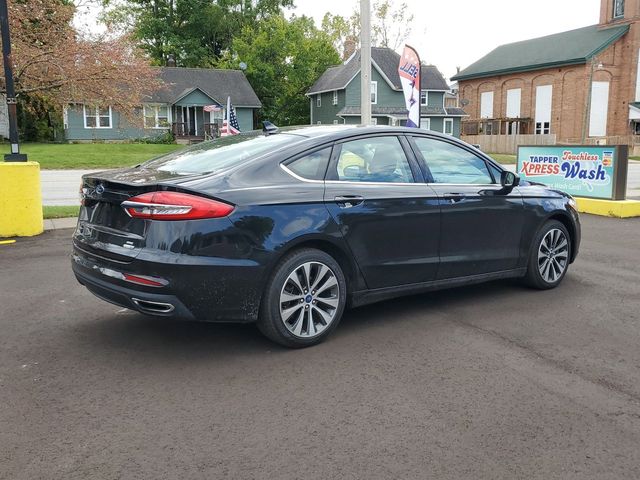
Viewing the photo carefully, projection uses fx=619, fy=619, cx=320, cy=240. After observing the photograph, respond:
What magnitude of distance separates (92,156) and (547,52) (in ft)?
142

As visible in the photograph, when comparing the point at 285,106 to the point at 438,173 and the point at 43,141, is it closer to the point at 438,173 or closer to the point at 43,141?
the point at 43,141

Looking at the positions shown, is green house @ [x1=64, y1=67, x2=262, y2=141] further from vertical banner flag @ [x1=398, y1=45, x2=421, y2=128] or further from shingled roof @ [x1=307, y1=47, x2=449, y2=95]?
vertical banner flag @ [x1=398, y1=45, x2=421, y2=128]

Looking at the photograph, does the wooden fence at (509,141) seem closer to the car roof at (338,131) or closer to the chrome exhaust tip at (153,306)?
the car roof at (338,131)

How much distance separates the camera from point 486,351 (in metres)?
4.52

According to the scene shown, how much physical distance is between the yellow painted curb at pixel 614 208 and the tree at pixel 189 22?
4969cm

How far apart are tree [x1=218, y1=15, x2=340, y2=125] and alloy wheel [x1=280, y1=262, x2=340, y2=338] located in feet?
157

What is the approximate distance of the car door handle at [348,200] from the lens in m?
4.66

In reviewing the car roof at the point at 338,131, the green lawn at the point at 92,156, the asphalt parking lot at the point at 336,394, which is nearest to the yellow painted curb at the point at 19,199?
the asphalt parking lot at the point at 336,394

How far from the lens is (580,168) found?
41.8ft

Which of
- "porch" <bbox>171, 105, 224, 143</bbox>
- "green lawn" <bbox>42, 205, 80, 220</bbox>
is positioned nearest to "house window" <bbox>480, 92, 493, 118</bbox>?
"porch" <bbox>171, 105, 224, 143</bbox>

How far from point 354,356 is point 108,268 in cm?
184

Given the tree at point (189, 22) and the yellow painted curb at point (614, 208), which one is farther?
the tree at point (189, 22)

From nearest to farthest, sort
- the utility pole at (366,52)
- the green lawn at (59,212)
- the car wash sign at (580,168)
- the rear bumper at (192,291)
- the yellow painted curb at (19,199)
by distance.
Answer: the rear bumper at (192,291), the yellow painted curb at (19,199), the green lawn at (59,212), the utility pole at (366,52), the car wash sign at (580,168)

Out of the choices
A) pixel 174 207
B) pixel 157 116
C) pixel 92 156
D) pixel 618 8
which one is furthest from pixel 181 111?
pixel 174 207
